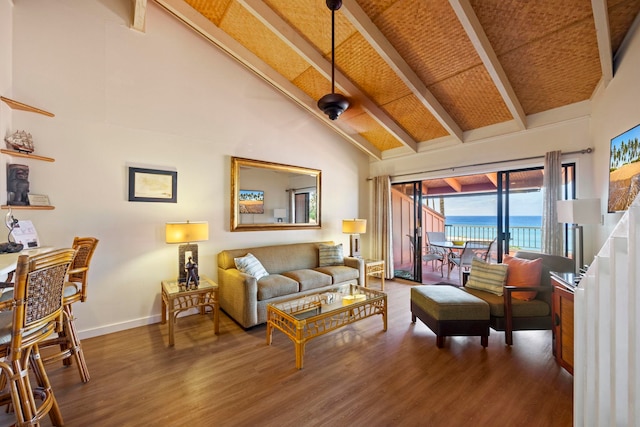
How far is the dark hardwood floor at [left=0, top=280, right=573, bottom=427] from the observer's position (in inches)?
68.1

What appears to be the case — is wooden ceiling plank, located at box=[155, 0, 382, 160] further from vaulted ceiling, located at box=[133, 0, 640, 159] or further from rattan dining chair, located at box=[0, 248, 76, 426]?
rattan dining chair, located at box=[0, 248, 76, 426]

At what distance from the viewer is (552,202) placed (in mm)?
3365

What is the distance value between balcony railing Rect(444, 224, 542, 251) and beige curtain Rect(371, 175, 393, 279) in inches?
72.2

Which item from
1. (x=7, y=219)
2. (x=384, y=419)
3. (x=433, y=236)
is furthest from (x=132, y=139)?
(x=433, y=236)

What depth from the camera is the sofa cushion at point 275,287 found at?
10.3 feet

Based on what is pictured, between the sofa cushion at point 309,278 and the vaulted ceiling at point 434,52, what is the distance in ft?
8.68

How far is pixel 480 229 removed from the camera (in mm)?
5969

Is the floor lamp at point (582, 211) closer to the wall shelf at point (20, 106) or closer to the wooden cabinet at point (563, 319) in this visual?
the wooden cabinet at point (563, 319)

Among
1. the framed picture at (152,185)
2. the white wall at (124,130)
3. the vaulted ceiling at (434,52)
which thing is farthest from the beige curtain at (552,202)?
the framed picture at (152,185)

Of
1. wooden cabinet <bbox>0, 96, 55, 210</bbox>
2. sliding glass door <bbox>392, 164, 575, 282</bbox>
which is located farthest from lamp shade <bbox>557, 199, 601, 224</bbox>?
wooden cabinet <bbox>0, 96, 55, 210</bbox>

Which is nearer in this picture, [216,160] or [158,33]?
[158,33]

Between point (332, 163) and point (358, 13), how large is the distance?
2626 mm

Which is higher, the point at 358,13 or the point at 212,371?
the point at 358,13

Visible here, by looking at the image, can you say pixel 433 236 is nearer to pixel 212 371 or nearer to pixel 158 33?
pixel 212 371
